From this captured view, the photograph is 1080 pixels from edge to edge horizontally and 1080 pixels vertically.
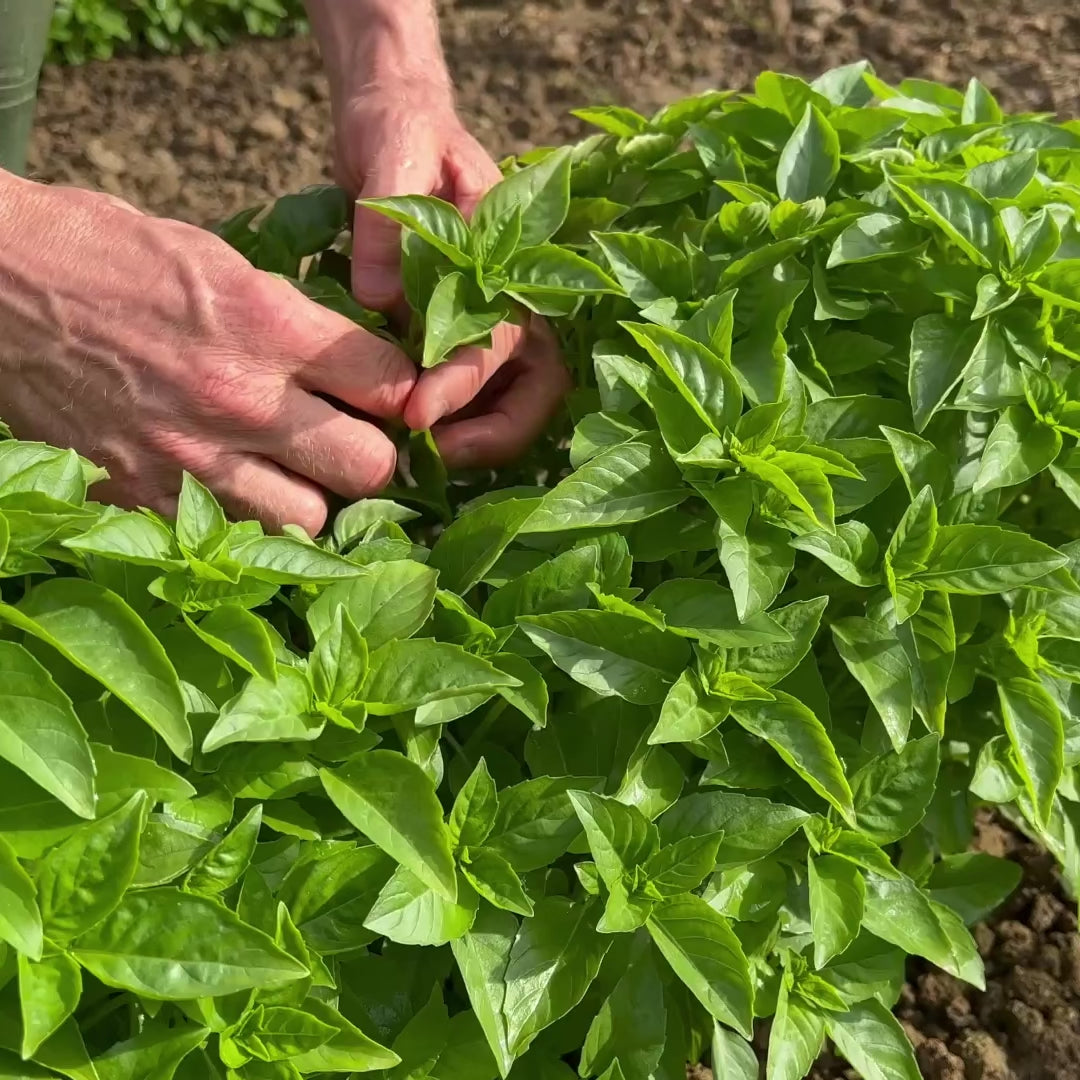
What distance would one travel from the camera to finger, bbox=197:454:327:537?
4.06 ft

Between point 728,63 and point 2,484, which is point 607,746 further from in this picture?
point 728,63

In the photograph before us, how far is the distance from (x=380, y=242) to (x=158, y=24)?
270 cm

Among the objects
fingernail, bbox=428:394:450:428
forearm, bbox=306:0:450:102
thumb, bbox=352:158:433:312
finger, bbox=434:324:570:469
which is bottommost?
finger, bbox=434:324:570:469

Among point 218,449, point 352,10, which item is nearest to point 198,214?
point 352,10

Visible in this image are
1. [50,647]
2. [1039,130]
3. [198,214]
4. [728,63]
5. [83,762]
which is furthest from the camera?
[728,63]

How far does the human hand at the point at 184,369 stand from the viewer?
1.22m

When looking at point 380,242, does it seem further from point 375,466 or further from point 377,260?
point 375,466

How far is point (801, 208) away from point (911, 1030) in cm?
114

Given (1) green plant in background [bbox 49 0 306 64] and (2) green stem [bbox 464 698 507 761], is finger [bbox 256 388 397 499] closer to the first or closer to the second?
(2) green stem [bbox 464 698 507 761]

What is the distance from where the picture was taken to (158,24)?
11.6ft

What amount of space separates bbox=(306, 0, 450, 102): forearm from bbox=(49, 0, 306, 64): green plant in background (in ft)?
6.72

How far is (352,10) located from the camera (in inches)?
67.6

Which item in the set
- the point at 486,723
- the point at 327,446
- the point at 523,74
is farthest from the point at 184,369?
the point at 523,74

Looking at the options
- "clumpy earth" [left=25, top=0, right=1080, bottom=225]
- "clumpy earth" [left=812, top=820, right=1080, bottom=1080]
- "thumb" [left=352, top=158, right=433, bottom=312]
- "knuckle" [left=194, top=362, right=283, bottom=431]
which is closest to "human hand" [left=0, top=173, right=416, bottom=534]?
"knuckle" [left=194, top=362, right=283, bottom=431]
